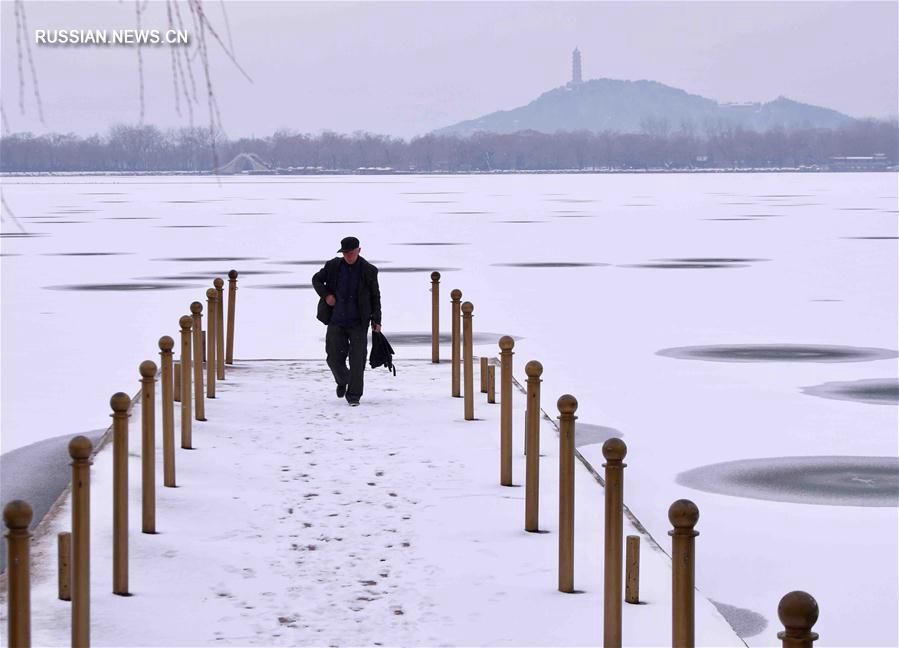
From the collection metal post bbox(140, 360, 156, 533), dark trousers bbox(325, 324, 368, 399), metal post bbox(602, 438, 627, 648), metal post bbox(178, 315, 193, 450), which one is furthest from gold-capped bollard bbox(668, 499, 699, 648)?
dark trousers bbox(325, 324, 368, 399)

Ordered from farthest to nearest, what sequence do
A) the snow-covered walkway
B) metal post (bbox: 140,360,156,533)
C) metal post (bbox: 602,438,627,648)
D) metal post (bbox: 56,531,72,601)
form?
metal post (bbox: 140,360,156,533), metal post (bbox: 56,531,72,601), the snow-covered walkway, metal post (bbox: 602,438,627,648)

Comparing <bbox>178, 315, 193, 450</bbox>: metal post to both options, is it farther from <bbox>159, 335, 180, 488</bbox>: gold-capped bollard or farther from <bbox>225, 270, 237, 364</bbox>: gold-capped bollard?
<bbox>225, 270, 237, 364</bbox>: gold-capped bollard

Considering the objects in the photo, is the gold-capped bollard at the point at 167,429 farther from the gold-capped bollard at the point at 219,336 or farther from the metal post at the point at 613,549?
the metal post at the point at 613,549

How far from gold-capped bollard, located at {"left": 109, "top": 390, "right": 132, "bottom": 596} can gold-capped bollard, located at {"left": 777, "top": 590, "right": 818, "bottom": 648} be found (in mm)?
3790

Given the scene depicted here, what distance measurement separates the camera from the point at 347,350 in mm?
13141

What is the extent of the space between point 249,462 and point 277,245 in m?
28.4

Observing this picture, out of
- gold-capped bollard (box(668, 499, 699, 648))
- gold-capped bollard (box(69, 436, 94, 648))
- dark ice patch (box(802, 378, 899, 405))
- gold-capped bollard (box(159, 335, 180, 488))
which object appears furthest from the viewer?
dark ice patch (box(802, 378, 899, 405))

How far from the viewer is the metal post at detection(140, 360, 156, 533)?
7.80 metres

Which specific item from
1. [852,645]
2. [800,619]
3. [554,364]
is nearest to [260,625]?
[852,645]

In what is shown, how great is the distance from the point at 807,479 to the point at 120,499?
5.13 meters

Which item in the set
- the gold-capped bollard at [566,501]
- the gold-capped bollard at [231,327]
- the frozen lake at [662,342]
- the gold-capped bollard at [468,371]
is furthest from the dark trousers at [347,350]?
the gold-capped bollard at [566,501]

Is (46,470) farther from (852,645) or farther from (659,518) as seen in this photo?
(852,645)

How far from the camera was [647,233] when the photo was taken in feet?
144

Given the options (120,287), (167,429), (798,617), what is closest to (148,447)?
(167,429)
